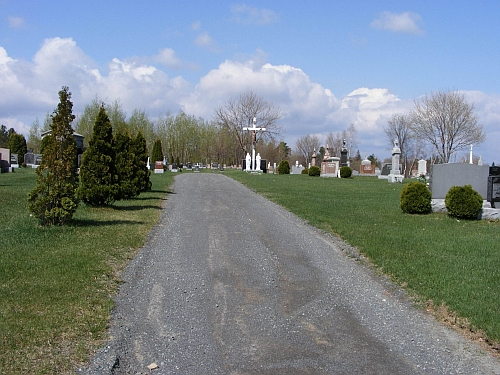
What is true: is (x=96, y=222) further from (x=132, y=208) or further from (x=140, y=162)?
(x=140, y=162)

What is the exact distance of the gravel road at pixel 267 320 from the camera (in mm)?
4555

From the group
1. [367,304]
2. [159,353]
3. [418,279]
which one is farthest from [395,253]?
[159,353]

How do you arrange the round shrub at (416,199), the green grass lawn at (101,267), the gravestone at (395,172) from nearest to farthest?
1. the green grass lawn at (101,267)
2. the round shrub at (416,199)
3. the gravestone at (395,172)

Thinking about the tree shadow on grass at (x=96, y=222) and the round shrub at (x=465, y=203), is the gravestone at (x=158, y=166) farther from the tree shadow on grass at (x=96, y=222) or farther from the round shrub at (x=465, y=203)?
the round shrub at (x=465, y=203)

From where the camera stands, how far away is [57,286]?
643cm

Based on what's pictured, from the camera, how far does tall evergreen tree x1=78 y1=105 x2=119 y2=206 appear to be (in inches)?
581

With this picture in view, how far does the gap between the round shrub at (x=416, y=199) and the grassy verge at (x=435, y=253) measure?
339 mm

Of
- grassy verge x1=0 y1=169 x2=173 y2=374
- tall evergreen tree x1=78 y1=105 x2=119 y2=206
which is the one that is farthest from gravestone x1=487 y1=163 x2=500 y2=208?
tall evergreen tree x1=78 y1=105 x2=119 y2=206

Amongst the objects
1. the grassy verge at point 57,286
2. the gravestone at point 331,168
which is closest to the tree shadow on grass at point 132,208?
the grassy verge at point 57,286

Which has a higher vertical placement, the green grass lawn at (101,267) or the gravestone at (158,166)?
the gravestone at (158,166)

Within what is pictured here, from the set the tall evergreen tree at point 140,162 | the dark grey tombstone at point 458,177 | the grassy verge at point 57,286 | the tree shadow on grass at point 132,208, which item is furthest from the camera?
the tall evergreen tree at point 140,162

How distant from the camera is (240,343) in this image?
4.98 meters

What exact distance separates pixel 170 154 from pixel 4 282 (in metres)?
72.2

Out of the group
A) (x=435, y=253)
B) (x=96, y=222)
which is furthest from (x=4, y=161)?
(x=435, y=253)
